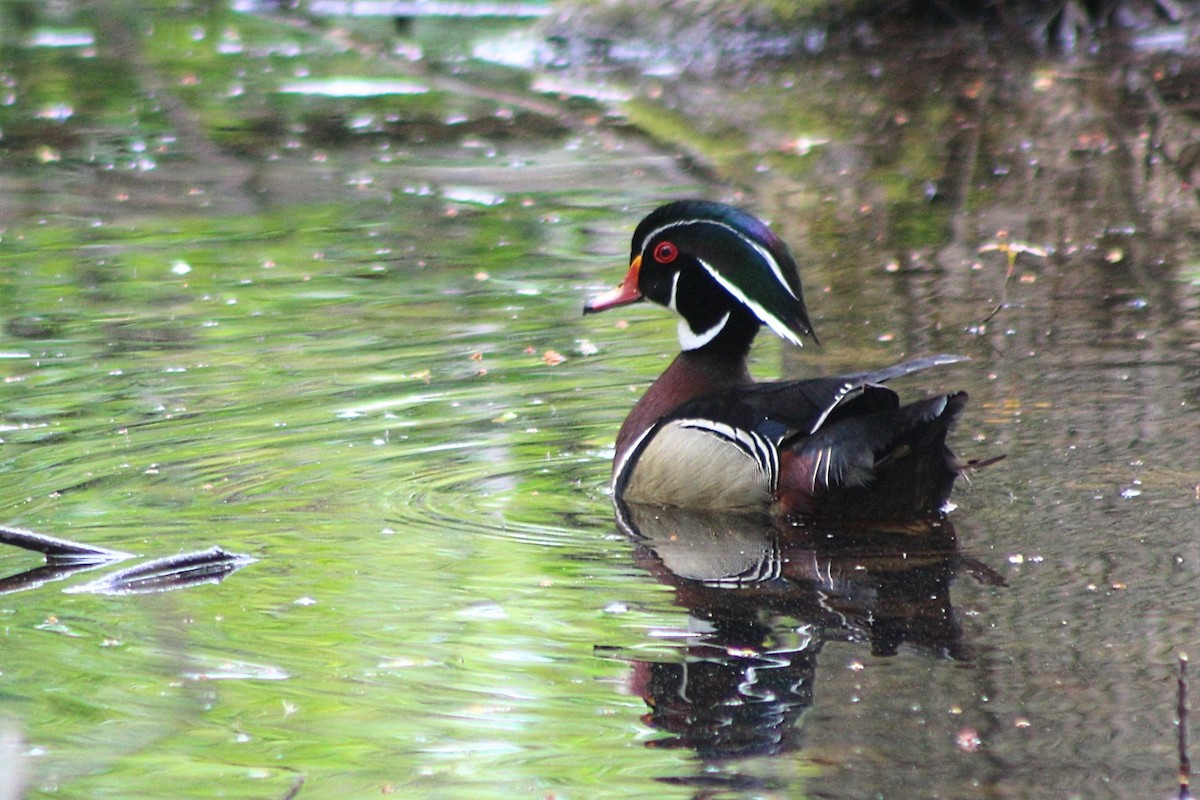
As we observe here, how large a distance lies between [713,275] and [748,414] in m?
0.66

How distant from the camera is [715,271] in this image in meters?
7.20

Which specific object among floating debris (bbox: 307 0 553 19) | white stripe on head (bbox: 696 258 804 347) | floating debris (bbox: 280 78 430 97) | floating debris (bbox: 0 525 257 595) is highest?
white stripe on head (bbox: 696 258 804 347)

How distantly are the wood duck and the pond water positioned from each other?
0.19m

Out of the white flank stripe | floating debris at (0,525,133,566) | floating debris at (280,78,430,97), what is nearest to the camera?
floating debris at (0,525,133,566)

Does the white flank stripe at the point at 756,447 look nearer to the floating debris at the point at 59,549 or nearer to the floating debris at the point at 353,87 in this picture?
the floating debris at the point at 59,549

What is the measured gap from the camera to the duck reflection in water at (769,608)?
4.93 metres

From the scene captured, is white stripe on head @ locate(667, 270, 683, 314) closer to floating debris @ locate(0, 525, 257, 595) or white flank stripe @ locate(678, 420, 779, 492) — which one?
white flank stripe @ locate(678, 420, 779, 492)

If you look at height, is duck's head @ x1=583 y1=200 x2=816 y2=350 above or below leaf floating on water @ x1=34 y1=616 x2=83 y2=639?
above

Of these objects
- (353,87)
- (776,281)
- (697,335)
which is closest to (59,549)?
(697,335)

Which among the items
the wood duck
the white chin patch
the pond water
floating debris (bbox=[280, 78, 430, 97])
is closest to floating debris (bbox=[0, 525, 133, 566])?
the pond water

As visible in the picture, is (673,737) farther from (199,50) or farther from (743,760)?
(199,50)

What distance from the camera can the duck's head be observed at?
7039 mm

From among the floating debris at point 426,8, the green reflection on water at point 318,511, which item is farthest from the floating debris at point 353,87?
the green reflection on water at point 318,511

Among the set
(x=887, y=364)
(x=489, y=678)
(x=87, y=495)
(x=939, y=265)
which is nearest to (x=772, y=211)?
(x=939, y=265)
